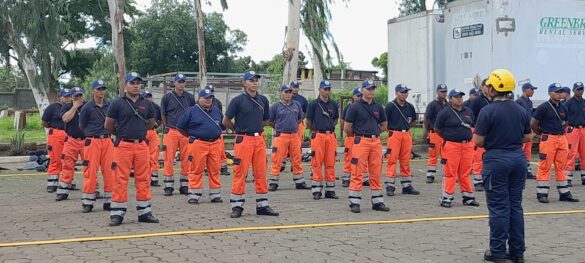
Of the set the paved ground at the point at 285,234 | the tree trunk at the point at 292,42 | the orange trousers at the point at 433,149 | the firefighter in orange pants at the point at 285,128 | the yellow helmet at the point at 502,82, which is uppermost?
the tree trunk at the point at 292,42

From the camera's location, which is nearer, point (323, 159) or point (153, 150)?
point (323, 159)

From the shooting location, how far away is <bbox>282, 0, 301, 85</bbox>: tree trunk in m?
20.4

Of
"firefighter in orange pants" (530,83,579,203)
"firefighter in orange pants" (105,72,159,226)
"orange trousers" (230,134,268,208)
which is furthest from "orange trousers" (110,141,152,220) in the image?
"firefighter in orange pants" (530,83,579,203)

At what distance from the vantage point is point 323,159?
1279 centimetres

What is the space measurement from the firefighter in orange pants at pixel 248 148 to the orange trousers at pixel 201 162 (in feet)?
3.84

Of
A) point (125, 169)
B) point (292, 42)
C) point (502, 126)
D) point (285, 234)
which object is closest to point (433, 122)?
point (285, 234)

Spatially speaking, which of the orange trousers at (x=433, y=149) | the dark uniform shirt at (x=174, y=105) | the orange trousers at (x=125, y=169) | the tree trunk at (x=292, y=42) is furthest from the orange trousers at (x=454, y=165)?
the tree trunk at (x=292, y=42)

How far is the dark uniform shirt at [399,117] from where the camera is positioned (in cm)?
1301

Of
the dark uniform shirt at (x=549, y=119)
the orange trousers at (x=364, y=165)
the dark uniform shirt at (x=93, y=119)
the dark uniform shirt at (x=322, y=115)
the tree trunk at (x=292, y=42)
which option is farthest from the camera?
the tree trunk at (x=292, y=42)

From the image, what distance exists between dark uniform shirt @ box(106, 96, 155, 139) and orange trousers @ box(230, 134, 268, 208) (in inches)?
55.2

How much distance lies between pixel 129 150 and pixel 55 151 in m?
4.27

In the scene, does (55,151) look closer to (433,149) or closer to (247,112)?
(247,112)

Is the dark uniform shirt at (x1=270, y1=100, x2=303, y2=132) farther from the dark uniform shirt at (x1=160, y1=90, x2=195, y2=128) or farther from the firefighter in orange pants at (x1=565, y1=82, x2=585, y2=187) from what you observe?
the firefighter in orange pants at (x1=565, y1=82, x2=585, y2=187)

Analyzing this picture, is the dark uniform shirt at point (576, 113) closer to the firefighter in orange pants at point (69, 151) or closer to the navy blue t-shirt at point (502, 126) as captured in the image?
the navy blue t-shirt at point (502, 126)
